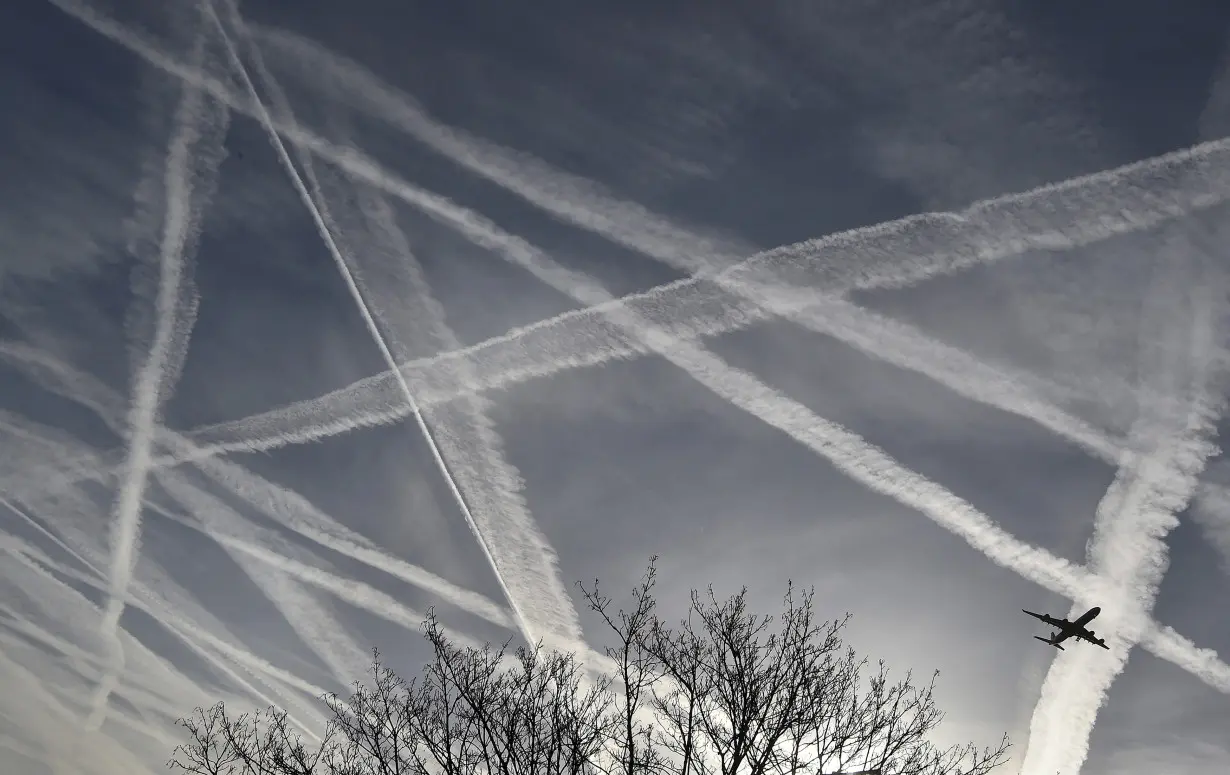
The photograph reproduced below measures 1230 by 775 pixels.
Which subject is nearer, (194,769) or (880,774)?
(880,774)

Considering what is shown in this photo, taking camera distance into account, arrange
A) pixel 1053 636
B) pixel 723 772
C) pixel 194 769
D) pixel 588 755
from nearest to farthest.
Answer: pixel 723 772
pixel 588 755
pixel 194 769
pixel 1053 636

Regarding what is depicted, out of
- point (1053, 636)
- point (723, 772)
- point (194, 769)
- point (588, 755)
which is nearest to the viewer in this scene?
point (723, 772)

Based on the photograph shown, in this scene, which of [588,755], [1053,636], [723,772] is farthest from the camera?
[1053,636]

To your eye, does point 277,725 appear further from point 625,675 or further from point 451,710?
point 625,675

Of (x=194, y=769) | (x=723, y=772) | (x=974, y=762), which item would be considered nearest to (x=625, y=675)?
(x=723, y=772)

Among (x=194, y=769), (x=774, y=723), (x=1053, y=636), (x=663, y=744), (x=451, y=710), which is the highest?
(x=1053, y=636)

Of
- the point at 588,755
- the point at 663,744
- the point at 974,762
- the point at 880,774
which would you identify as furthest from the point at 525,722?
the point at 974,762

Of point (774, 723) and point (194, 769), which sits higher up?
point (774, 723)

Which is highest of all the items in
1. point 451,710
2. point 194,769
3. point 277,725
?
point 451,710

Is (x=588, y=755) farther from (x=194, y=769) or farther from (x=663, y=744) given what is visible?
(x=194, y=769)
